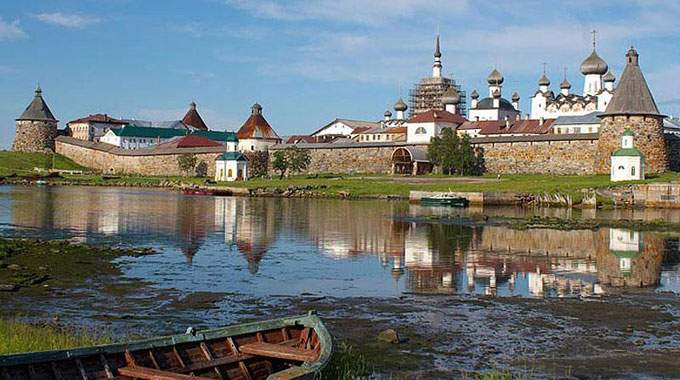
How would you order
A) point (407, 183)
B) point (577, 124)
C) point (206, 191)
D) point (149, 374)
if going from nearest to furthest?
point (149, 374), point (407, 183), point (206, 191), point (577, 124)

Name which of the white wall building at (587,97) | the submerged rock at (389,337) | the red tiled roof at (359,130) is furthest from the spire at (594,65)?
the submerged rock at (389,337)

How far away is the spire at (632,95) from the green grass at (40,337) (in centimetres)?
4409

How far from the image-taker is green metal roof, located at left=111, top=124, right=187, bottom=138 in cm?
8838

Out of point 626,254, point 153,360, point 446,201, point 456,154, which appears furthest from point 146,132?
point 153,360

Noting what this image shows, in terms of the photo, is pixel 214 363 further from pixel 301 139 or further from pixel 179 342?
pixel 301 139

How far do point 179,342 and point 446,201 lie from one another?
32.6 m

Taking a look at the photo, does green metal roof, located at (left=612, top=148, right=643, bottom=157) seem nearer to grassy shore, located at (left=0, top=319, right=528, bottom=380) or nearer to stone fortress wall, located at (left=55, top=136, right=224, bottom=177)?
stone fortress wall, located at (left=55, top=136, right=224, bottom=177)

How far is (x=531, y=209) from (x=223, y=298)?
26.0 m

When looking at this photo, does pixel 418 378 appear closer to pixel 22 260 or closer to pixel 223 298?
pixel 223 298

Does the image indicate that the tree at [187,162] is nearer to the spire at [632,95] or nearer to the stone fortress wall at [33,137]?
the stone fortress wall at [33,137]

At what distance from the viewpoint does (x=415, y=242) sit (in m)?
22.0

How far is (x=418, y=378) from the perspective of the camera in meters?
8.38

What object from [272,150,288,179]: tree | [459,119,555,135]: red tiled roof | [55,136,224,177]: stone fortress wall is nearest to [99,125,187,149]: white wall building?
[55,136,224,177]: stone fortress wall

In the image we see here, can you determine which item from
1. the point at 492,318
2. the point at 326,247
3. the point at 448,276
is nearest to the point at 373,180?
the point at 326,247
